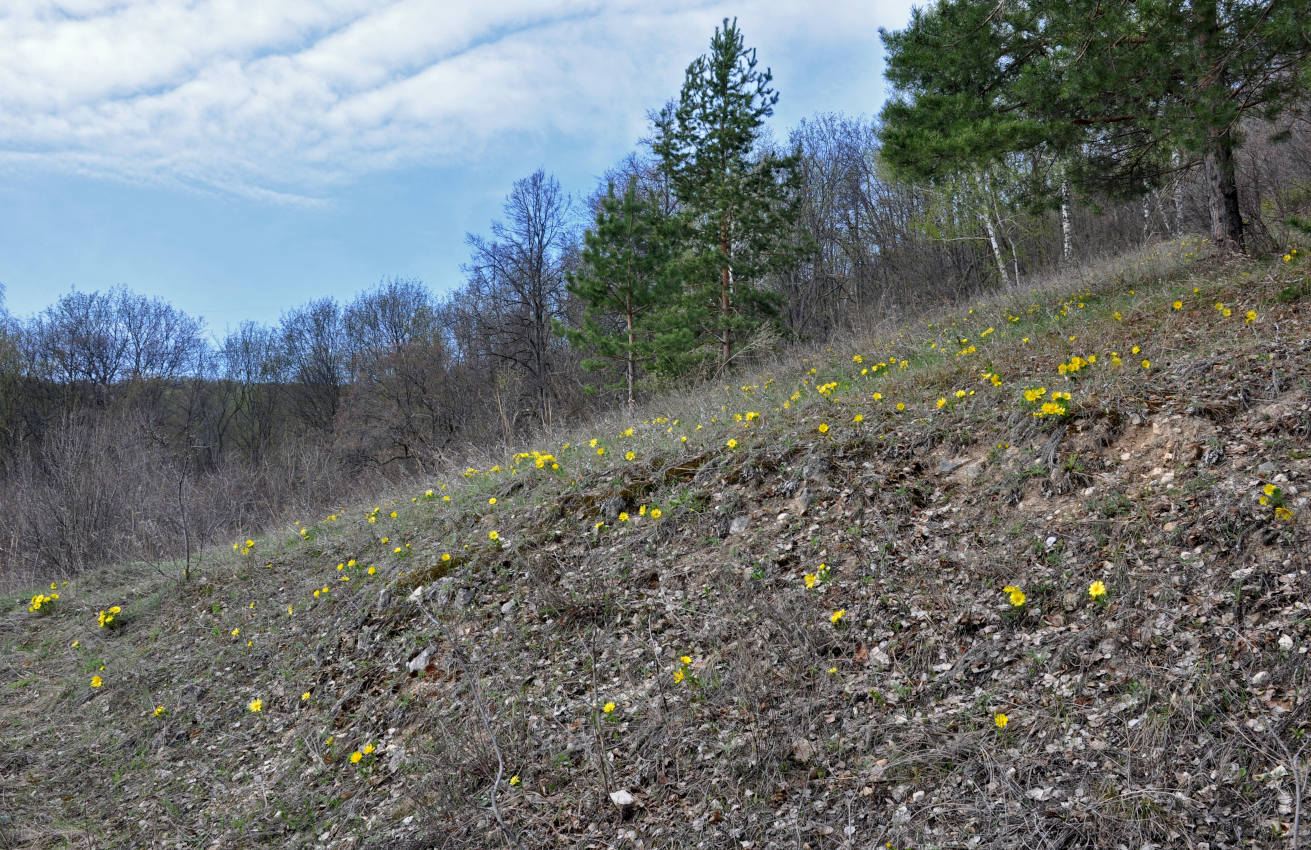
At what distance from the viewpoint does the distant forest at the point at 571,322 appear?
39.3 ft

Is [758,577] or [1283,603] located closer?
[1283,603]

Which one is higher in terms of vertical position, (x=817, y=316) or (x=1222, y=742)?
(x=817, y=316)

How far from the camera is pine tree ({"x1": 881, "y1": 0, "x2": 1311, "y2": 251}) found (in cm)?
605

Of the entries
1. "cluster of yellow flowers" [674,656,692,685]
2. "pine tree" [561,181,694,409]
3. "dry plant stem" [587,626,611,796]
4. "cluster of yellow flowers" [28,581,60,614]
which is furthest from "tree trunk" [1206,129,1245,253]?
"cluster of yellow flowers" [28,581,60,614]

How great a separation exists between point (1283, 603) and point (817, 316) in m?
20.2

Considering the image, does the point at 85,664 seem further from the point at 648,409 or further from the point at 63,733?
the point at 648,409

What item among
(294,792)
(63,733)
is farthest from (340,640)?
(63,733)

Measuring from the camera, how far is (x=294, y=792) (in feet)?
11.8

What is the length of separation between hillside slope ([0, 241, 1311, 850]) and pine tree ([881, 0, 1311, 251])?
1.75 meters

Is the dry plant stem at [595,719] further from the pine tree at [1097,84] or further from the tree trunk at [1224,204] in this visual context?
the tree trunk at [1224,204]

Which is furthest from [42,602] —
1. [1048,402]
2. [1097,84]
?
[1097,84]

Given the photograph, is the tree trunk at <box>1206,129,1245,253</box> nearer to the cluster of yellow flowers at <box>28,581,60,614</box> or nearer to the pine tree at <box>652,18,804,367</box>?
the pine tree at <box>652,18,804,367</box>

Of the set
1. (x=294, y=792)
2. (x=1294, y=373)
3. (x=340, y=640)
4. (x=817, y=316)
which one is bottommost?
(x=294, y=792)

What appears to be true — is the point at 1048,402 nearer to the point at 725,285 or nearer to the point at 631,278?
the point at 725,285
